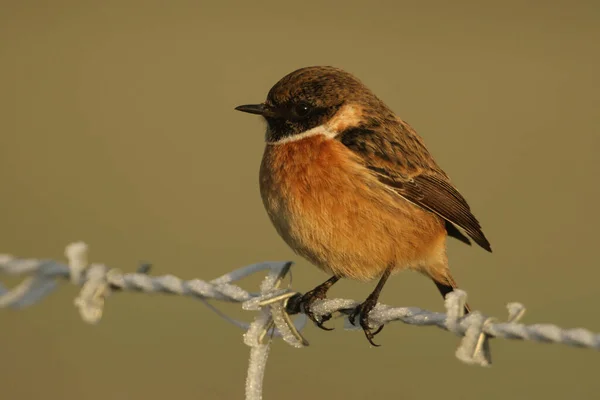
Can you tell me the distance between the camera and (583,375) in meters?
6.71

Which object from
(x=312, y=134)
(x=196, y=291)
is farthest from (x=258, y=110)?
(x=196, y=291)

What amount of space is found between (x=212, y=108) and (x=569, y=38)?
6.10 metres

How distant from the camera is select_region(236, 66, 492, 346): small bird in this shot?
4.44 m

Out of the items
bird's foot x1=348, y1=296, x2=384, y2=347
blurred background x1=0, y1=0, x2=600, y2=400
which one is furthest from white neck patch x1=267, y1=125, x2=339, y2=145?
bird's foot x1=348, y1=296, x2=384, y2=347

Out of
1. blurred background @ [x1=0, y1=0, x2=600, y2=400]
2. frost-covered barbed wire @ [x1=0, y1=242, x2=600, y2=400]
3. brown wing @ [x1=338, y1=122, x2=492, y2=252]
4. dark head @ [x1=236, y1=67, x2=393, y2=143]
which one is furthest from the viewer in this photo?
blurred background @ [x1=0, y1=0, x2=600, y2=400]

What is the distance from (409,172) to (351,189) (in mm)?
458

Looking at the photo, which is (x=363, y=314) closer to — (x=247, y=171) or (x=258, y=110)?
(x=258, y=110)

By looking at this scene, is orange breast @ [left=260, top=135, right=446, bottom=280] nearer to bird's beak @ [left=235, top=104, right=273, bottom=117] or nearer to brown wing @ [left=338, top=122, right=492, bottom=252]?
brown wing @ [left=338, top=122, right=492, bottom=252]

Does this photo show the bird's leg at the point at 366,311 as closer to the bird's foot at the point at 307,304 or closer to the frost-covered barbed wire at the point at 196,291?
the bird's foot at the point at 307,304

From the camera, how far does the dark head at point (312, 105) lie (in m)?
4.92

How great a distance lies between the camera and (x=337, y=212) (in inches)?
173

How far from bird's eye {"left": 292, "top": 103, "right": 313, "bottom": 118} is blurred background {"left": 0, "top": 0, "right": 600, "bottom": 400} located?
40 centimetres

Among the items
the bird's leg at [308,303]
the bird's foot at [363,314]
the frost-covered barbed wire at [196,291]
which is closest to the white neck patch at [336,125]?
the bird's leg at [308,303]

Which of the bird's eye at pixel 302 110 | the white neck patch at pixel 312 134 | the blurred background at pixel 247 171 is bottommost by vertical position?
the blurred background at pixel 247 171
